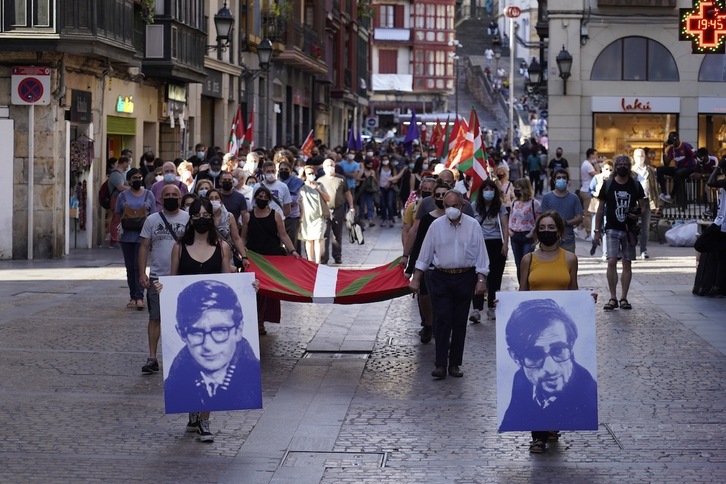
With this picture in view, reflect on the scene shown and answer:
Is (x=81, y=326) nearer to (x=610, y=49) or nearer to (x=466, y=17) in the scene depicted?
(x=610, y=49)

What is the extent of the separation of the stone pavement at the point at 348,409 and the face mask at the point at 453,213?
1385mm

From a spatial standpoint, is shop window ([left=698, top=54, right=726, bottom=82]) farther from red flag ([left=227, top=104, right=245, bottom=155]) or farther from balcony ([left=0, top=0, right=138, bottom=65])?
balcony ([left=0, top=0, right=138, bottom=65])

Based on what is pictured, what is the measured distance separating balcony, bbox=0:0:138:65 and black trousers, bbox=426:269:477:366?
485 inches

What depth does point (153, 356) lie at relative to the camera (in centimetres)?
1228

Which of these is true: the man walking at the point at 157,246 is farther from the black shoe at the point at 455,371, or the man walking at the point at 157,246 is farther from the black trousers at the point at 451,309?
the black shoe at the point at 455,371

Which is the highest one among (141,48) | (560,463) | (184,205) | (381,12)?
(381,12)

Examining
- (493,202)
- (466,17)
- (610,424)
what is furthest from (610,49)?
(466,17)

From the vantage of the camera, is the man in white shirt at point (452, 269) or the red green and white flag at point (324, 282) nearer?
the man in white shirt at point (452, 269)

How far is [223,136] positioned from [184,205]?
2544 centimetres

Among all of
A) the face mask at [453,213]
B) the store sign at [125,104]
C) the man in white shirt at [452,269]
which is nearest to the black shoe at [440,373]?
the man in white shirt at [452,269]

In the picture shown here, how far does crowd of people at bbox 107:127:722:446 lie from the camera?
10.7 metres

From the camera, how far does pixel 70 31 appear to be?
23062 mm

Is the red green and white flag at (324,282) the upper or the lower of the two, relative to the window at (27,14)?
lower

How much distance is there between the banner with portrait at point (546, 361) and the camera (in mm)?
9469
